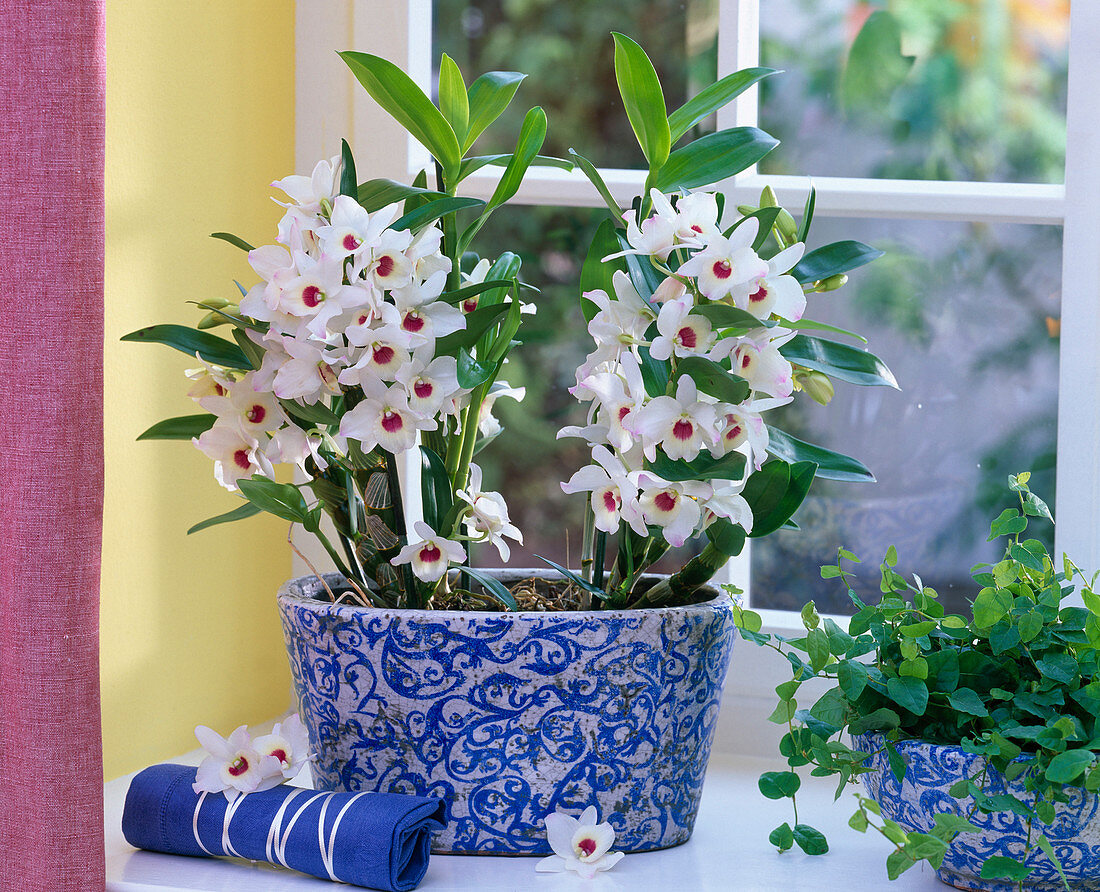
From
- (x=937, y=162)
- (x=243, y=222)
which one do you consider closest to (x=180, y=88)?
(x=243, y=222)

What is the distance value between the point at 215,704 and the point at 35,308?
2.00 feet

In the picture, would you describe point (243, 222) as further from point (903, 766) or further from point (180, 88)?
point (903, 766)

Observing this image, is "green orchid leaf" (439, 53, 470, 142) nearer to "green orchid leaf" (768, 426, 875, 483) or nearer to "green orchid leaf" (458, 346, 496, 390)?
"green orchid leaf" (458, 346, 496, 390)

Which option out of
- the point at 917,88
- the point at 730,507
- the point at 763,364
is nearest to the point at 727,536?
the point at 730,507

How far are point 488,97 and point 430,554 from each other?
0.39 metres

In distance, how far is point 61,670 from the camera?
2.54 ft

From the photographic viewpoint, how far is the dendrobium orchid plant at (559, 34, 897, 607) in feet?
2.66

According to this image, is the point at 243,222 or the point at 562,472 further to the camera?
the point at 562,472

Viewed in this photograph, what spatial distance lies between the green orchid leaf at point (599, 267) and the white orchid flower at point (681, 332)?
139mm

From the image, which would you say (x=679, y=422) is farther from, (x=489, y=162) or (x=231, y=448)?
(x=231, y=448)

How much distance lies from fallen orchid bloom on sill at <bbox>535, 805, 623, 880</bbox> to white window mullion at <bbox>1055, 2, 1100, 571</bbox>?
619mm

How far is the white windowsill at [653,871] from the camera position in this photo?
86cm

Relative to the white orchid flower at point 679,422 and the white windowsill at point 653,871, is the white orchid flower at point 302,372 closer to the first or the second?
the white orchid flower at point 679,422

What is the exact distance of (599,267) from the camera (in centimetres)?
96
